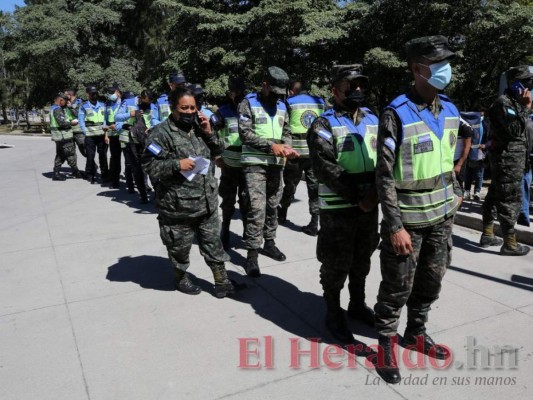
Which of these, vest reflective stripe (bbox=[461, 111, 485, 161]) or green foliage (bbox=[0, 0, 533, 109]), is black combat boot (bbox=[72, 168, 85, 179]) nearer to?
green foliage (bbox=[0, 0, 533, 109])

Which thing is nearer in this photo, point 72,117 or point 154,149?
point 154,149

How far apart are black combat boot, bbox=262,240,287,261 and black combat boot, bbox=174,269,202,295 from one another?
1116 mm

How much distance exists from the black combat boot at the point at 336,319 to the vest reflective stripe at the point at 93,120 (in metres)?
7.65

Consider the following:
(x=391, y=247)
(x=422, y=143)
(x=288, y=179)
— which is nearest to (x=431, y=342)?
(x=391, y=247)

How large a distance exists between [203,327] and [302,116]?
330cm

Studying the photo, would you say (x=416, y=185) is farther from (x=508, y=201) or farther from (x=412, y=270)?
(x=508, y=201)

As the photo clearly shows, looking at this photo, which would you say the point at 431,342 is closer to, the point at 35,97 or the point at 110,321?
the point at 110,321

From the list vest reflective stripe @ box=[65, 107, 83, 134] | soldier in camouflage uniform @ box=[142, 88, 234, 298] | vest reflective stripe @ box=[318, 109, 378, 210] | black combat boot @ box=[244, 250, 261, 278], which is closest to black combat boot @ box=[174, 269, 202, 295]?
soldier in camouflage uniform @ box=[142, 88, 234, 298]

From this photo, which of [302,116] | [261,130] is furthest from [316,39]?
[261,130]

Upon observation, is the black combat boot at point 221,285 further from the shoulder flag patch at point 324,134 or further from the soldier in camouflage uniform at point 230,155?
the shoulder flag patch at point 324,134

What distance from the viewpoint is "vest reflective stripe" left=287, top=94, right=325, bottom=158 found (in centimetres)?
589

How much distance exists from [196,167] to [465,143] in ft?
8.66

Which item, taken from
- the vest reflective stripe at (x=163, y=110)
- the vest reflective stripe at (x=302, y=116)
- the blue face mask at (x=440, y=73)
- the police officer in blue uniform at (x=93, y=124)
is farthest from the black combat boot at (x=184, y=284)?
the police officer in blue uniform at (x=93, y=124)

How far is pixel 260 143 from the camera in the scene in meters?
4.38
